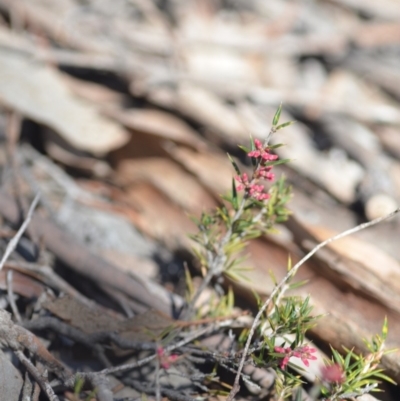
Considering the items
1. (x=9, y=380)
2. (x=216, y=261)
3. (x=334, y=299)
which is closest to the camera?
(x=9, y=380)

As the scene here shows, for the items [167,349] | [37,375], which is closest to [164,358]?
[167,349]

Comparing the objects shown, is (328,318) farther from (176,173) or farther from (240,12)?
(240,12)

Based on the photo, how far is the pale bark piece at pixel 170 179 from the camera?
217cm

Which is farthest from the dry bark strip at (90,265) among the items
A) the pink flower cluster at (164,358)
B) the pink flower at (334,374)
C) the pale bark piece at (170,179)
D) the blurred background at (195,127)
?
Result: the pink flower at (334,374)

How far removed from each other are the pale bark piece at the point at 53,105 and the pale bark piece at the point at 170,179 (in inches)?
4.7

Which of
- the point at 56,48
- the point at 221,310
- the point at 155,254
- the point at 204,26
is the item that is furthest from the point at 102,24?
the point at 221,310

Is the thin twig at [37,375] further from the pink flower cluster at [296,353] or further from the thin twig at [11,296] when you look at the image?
the pink flower cluster at [296,353]

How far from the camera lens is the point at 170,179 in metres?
2.29

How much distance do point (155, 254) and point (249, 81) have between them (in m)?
1.35

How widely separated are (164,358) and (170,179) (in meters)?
1.08

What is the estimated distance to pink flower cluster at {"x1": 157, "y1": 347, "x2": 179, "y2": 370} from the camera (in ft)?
4.18

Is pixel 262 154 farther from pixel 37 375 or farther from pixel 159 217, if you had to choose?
pixel 159 217

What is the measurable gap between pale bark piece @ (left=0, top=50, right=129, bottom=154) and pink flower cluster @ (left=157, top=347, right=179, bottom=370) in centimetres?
117

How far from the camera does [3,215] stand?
1.89 meters
